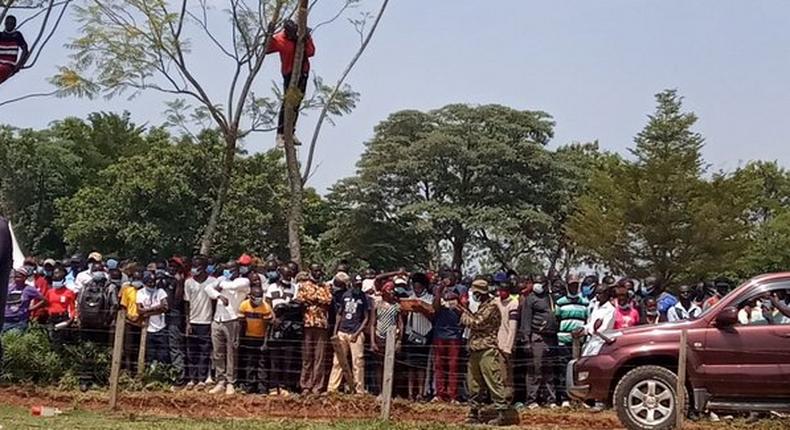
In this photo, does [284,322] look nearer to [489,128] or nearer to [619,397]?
[619,397]

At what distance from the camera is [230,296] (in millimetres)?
15930

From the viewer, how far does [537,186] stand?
4731cm

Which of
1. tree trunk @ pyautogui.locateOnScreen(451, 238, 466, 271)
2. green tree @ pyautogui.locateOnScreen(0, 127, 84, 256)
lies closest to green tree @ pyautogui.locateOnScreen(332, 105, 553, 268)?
tree trunk @ pyautogui.locateOnScreen(451, 238, 466, 271)

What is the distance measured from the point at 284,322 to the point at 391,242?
3171 cm

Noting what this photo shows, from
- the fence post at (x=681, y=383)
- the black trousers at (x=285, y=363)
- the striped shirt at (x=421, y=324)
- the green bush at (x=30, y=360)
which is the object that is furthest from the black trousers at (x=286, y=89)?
the fence post at (x=681, y=383)

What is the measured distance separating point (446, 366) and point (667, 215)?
26.6 meters

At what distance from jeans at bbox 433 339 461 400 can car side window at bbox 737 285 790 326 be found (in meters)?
3.92

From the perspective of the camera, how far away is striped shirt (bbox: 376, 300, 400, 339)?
15.2 metres

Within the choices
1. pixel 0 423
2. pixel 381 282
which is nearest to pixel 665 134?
pixel 381 282

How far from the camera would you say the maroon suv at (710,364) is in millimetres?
12219

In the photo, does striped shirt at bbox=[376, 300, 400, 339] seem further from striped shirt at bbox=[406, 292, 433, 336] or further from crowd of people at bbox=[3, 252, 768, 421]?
striped shirt at bbox=[406, 292, 433, 336]

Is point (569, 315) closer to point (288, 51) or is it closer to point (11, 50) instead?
point (288, 51)

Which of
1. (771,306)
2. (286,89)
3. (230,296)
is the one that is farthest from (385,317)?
(286,89)

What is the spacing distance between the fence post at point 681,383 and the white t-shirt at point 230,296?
6.59m
